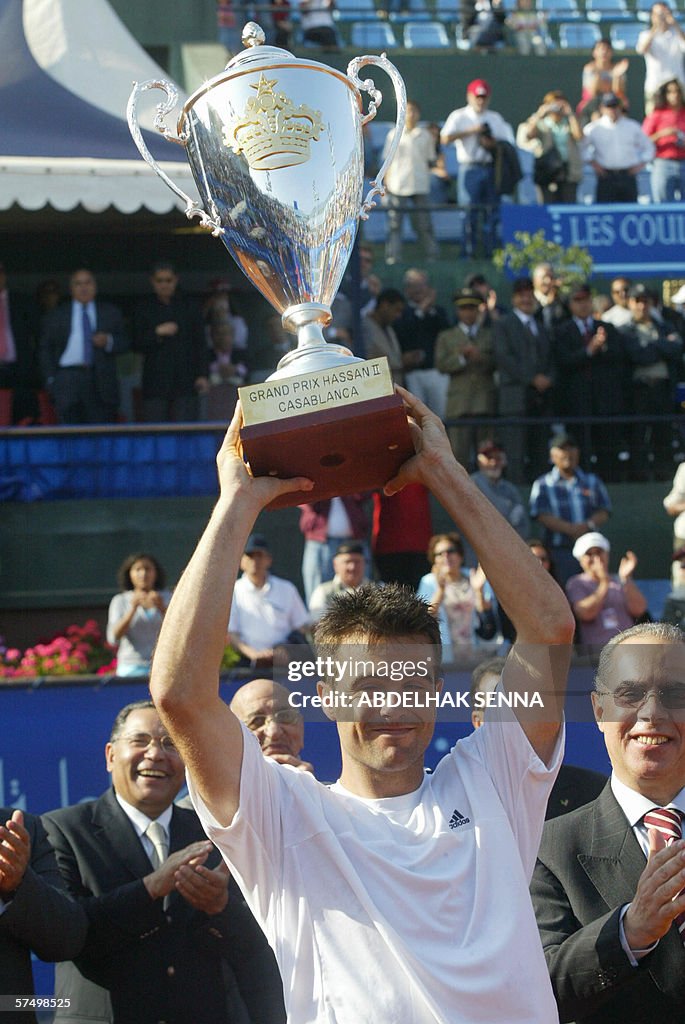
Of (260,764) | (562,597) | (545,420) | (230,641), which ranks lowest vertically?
(260,764)

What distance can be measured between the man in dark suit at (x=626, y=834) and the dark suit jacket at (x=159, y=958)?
112cm

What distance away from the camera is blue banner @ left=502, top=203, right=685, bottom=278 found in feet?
37.0

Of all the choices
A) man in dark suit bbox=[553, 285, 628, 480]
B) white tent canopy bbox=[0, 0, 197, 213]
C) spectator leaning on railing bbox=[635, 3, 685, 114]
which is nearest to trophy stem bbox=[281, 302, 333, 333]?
white tent canopy bbox=[0, 0, 197, 213]

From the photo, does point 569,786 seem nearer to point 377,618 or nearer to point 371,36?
point 377,618

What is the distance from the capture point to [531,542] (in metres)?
8.05

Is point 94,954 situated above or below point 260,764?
below

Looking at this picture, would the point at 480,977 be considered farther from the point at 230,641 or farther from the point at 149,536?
the point at 149,536

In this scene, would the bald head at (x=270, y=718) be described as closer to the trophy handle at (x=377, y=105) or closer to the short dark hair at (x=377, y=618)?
the short dark hair at (x=377, y=618)

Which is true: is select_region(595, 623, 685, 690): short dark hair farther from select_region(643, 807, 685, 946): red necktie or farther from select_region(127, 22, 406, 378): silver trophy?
select_region(127, 22, 406, 378): silver trophy

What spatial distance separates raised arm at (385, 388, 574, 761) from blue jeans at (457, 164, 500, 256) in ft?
32.3

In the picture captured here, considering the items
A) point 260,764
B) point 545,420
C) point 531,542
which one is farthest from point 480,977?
point 545,420

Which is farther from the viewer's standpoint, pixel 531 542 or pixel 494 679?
pixel 531 542

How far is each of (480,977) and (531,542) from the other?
5.50 m

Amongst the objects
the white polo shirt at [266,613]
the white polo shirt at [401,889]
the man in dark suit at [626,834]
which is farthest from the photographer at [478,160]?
the white polo shirt at [401,889]
